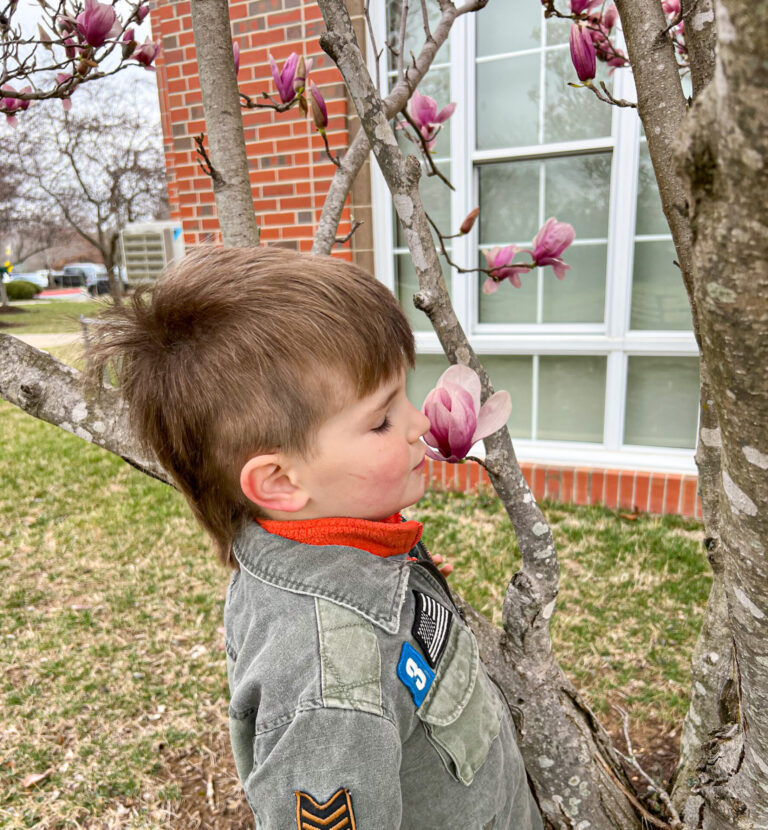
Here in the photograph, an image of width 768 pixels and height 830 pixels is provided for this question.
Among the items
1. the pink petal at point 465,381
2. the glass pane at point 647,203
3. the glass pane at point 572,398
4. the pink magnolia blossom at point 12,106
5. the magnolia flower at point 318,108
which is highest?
the pink magnolia blossom at point 12,106

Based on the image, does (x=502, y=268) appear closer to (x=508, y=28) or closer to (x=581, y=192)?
(x=581, y=192)

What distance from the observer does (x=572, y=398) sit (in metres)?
3.83

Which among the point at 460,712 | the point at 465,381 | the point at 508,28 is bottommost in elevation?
the point at 460,712

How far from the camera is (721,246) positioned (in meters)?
0.45

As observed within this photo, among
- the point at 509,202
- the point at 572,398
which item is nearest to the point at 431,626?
the point at 572,398

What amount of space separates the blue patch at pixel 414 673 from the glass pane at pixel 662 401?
3103 mm

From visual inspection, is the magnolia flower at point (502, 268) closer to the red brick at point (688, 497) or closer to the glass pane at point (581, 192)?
the glass pane at point (581, 192)

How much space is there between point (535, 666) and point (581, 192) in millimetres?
2939

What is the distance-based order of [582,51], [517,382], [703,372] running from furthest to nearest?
[517,382]
[582,51]
[703,372]

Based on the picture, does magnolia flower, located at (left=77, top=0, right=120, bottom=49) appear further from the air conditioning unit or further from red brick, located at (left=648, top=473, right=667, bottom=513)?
the air conditioning unit

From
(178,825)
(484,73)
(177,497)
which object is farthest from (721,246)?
(177,497)

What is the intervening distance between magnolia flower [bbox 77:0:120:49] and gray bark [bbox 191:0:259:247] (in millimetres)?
212

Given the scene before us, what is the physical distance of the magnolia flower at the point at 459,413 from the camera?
101 centimetres

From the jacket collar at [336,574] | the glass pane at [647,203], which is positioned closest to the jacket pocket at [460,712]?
the jacket collar at [336,574]
